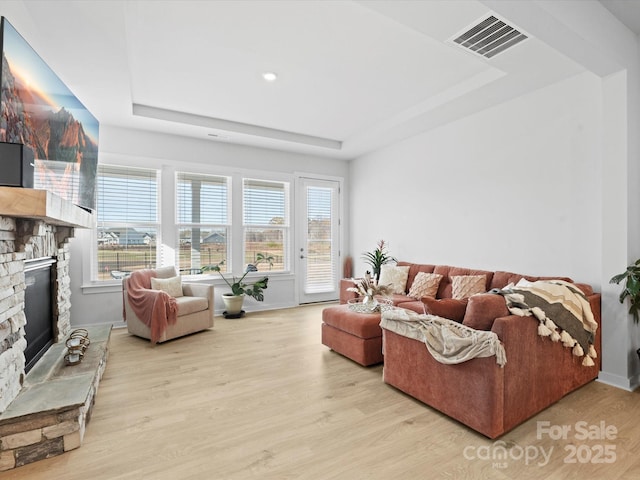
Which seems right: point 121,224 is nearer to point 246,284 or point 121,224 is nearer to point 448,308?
point 246,284

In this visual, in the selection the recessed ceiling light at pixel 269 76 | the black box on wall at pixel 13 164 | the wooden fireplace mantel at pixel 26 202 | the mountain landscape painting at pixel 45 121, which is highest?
the recessed ceiling light at pixel 269 76

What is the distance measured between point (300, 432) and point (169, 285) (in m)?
2.94

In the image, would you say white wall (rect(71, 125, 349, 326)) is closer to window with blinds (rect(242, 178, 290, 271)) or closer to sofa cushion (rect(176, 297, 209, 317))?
window with blinds (rect(242, 178, 290, 271))

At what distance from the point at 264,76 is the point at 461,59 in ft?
6.26

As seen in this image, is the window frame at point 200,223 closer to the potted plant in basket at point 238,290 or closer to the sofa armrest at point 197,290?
the potted plant in basket at point 238,290

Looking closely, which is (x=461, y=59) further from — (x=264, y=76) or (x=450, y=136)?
(x=264, y=76)

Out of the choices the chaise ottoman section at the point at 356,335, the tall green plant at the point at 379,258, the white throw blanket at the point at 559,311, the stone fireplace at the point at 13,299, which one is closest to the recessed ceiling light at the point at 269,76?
the stone fireplace at the point at 13,299

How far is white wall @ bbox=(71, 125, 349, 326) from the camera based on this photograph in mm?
4391

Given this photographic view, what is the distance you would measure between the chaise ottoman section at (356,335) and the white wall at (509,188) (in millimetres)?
1810

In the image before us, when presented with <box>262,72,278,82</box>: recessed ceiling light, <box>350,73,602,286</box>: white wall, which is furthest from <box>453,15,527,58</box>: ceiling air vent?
<box>262,72,278,82</box>: recessed ceiling light

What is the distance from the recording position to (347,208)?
6.50m

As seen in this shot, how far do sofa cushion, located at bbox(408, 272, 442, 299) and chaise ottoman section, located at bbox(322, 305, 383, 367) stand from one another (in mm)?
1138

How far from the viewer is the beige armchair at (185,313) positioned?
3938 mm

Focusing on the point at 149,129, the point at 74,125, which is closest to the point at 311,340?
the point at 74,125
